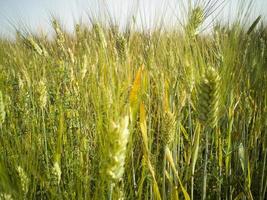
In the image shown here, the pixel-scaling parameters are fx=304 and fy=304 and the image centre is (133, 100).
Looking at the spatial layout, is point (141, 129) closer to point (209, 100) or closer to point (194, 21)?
point (209, 100)

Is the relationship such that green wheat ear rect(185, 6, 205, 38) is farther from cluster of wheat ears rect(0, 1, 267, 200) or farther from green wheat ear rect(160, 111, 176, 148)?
green wheat ear rect(160, 111, 176, 148)

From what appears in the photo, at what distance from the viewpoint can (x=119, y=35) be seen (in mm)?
1582

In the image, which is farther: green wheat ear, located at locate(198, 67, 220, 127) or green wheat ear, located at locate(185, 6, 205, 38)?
green wheat ear, located at locate(185, 6, 205, 38)

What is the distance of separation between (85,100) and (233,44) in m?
0.60

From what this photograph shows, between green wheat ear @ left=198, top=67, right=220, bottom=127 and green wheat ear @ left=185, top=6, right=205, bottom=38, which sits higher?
green wheat ear @ left=185, top=6, right=205, bottom=38

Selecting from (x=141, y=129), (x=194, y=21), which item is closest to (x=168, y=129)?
(x=141, y=129)

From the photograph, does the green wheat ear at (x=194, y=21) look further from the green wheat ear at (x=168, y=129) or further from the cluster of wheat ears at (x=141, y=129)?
the green wheat ear at (x=168, y=129)

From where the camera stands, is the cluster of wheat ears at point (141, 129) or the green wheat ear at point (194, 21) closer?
the cluster of wheat ears at point (141, 129)

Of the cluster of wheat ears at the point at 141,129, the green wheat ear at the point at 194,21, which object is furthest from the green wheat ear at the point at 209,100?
the green wheat ear at the point at 194,21

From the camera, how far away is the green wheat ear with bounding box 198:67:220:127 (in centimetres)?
83

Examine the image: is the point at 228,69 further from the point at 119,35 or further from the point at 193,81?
the point at 119,35

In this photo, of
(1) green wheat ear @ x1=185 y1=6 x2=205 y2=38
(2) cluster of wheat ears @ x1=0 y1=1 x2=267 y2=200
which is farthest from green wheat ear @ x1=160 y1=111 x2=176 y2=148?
(1) green wheat ear @ x1=185 y1=6 x2=205 y2=38

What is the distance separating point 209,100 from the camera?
2.74 ft

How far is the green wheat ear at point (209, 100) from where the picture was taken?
2.72ft
